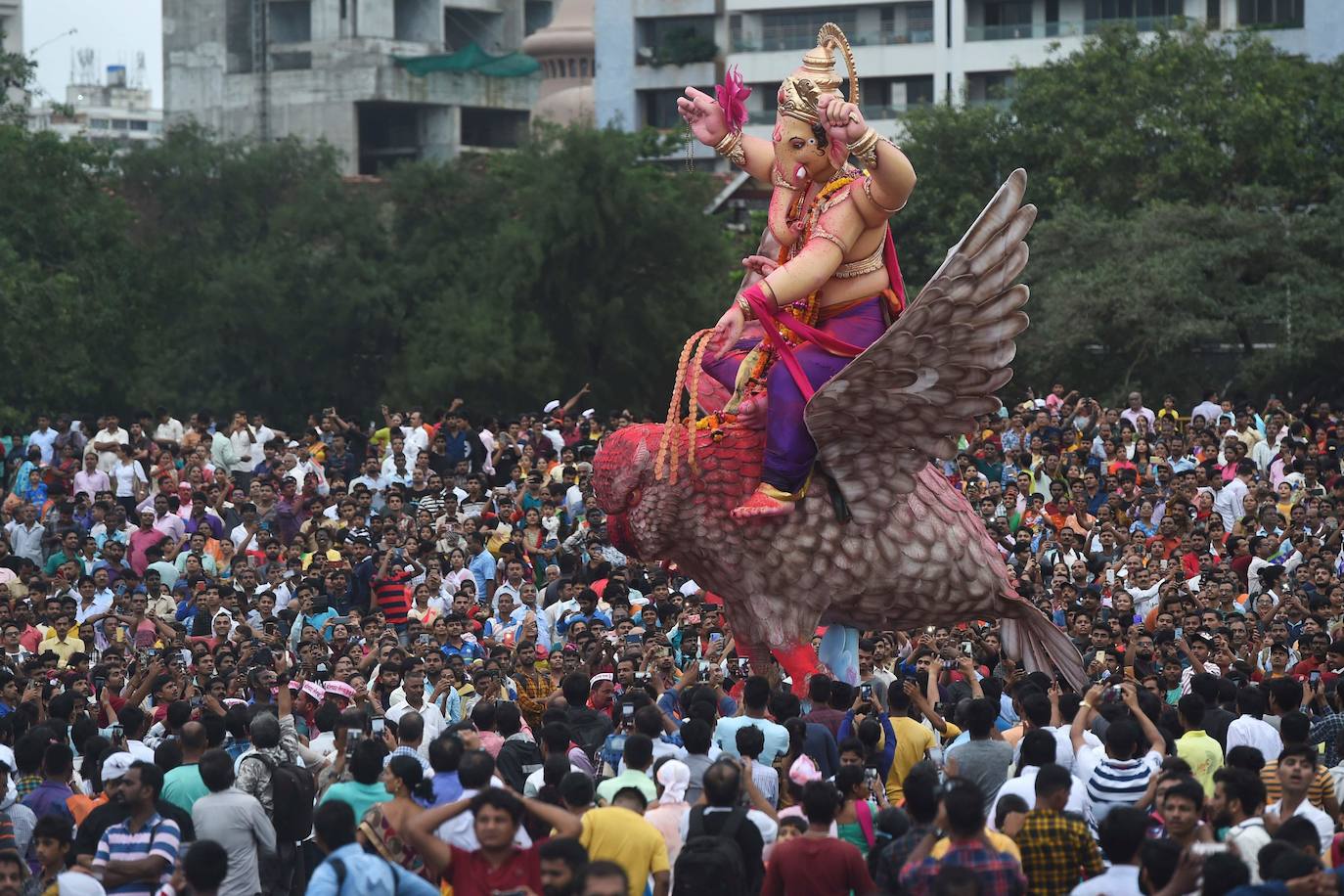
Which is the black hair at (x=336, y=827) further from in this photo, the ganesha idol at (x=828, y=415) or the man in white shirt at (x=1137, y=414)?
the man in white shirt at (x=1137, y=414)

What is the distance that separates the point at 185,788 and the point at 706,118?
4664 mm

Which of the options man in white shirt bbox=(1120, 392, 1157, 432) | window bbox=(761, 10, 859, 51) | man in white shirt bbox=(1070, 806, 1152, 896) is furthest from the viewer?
window bbox=(761, 10, 859, 51)

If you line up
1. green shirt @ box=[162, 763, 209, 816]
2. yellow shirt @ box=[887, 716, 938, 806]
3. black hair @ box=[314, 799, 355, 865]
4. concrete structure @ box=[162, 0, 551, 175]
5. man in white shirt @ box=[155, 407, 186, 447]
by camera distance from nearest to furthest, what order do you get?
black hair @ box=[314, 799, 355, 865] < green shirt @ box=[162, 763, 209, 816] < yellow shirt @ box=[887, 716, 938, 806] < man in white shirt @ box=[155, 407, 186, 447] < concrete structure @ box=[162, 0, 551, 175]

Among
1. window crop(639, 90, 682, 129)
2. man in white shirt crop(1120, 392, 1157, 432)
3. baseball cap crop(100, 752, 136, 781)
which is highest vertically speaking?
window crop(639, 90, 682, 129)

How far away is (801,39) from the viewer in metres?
47.6

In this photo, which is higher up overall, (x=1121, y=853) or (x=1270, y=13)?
(x=1270, y=13)

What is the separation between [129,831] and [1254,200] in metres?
24.5

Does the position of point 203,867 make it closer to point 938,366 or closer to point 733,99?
point 938,366

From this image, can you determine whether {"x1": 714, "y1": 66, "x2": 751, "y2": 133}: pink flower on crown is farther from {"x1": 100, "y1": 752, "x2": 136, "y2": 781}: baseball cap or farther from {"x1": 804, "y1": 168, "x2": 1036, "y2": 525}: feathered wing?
{"x1": 100, "y1": 752, "x2": 136, "y2": 781}: baseball cap

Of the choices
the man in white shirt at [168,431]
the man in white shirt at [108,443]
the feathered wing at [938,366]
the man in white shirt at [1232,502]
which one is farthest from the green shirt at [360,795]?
the man in white shirt at [168,431]

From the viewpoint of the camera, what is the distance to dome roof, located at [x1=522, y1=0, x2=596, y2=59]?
180 feet

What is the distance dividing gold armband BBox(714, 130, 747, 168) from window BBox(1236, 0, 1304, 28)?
32826mm

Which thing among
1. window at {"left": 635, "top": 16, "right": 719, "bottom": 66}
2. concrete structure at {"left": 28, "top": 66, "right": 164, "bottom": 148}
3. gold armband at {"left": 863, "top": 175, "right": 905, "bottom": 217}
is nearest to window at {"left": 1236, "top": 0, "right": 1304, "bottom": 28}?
window at {"left": 635, "top": 16, "right": 719, "bottom": 66}

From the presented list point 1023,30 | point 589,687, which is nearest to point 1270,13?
point 1023,30
